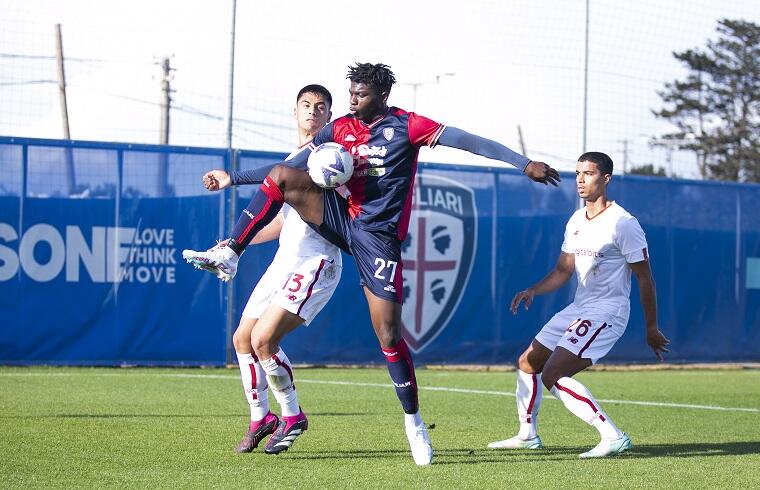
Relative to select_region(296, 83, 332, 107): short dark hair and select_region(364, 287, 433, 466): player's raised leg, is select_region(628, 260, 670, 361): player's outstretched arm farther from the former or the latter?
select_region(296, 83, 332, 107): short dark hair

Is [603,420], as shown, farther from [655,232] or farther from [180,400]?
[655,232]

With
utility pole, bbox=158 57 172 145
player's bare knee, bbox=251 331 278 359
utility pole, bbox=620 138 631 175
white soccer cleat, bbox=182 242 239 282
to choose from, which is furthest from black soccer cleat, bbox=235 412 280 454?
utility pole, bbox=620 138 631 175

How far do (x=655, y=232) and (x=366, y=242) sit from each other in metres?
11.1

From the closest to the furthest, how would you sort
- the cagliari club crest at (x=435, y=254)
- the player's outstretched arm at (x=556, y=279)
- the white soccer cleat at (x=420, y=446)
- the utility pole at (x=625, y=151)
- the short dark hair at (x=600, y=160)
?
the white soccer cleat at (x=420, y=446), the short dark hair at (x=600, y=160), the player's outstretched arm at (x=556, y=279), the cagliari club crest at (x=435, y=254), the utility pole at (x=625, y=151)

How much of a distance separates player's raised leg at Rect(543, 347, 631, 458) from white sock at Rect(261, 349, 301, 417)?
1753mm

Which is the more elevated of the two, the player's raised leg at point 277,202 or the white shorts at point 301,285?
the player's raised leg at point 277,202

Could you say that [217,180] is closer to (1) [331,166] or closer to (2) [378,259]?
(1) [331,166]

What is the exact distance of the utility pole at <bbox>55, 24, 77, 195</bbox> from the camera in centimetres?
1458

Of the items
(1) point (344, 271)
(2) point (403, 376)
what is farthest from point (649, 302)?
(1) point (344, 271)

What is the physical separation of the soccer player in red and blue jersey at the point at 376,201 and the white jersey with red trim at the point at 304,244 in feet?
0.98

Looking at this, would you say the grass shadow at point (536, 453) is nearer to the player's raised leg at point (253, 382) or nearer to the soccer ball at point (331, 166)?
the player's raised leg at point (253, 382)

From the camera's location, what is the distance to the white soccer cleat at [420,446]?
7074 mm

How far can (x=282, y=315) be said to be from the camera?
758 cm

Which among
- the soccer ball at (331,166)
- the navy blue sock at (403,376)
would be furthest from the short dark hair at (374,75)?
the navy blue sock at (403,376)
